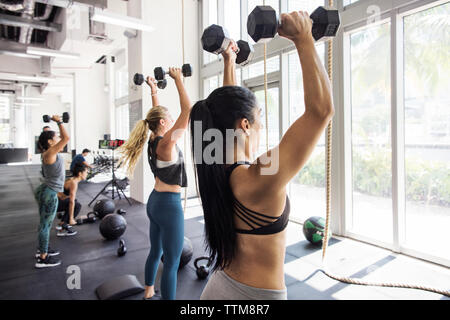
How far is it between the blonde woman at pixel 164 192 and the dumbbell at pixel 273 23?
81 cm

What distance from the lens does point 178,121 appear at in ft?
4.39

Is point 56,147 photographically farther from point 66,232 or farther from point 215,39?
point 215,39

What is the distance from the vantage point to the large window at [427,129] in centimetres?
241

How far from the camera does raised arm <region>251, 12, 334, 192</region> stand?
1.79ft

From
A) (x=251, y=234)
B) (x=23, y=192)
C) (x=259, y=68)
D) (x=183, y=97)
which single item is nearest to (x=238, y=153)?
(x=251, y=234)

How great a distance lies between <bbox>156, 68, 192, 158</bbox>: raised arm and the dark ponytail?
0.48 m

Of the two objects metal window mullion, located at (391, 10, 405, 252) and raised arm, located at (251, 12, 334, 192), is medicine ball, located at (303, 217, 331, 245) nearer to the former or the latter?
metal window mullion, located at (391, 10, 405, 252)

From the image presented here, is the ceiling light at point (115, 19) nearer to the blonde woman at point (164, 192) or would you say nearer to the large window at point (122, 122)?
the blonde woman at point (164, 192)

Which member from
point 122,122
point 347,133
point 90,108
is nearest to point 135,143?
point 347,133

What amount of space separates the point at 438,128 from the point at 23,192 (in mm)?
7649

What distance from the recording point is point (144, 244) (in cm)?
307

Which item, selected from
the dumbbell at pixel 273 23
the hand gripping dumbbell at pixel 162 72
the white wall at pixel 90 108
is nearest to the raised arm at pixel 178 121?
the hand gripping dumbbell at pixel 162 72

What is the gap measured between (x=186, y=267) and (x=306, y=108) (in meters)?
2.20

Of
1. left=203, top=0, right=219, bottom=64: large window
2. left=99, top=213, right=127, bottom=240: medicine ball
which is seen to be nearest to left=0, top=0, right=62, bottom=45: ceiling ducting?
left=203, top=0, right=219, bottom=64: large window
